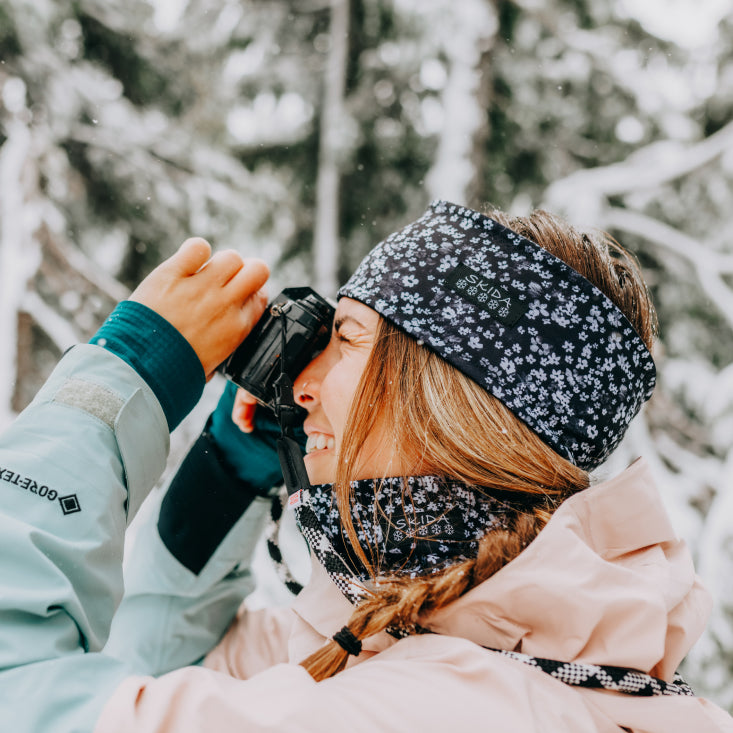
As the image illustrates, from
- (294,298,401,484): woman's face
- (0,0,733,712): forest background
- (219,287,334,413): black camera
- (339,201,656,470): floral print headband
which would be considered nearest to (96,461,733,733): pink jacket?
(339,201,656,470): floral print headband

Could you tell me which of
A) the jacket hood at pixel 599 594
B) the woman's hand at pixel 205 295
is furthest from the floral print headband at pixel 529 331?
the woman's hand at pixel 205 295

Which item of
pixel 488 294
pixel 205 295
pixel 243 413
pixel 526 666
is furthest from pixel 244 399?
pixel 526 666

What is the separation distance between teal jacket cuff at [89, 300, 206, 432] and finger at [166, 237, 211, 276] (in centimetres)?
9

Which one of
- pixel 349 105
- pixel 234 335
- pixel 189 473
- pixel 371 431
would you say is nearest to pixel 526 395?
pixel 371 431

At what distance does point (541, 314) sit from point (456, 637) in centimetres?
52

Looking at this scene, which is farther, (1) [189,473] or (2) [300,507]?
(1) [189,473]

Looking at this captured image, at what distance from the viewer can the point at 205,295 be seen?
102cm

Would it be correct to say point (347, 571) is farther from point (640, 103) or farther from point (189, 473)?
point (640, 103)

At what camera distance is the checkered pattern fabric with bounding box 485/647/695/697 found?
743 mm

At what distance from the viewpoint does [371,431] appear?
974 millimetres

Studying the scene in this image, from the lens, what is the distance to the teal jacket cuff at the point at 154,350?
953mm

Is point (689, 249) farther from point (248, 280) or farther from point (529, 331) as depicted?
point (248, 280)

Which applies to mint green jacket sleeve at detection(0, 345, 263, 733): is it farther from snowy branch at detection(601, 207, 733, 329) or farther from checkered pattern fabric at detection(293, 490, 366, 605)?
snowy branch at detection(601, 207, 733, 329)

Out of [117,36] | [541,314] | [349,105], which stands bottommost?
[541,314]
